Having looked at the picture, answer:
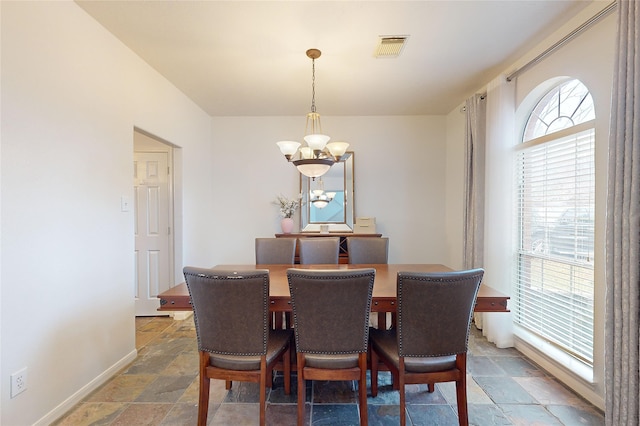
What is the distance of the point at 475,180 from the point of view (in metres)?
3.04

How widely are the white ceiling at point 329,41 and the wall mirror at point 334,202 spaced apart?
41.8 inches

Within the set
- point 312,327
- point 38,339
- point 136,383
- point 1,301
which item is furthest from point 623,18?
point 136,383

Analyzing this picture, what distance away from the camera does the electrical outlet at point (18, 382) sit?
152 centimetres

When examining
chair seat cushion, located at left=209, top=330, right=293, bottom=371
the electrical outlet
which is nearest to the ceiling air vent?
chair seat cushion, located at left=209, top=330, right=293, bottom=371

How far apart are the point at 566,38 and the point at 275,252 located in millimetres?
2842

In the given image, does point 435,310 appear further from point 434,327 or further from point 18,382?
point 18,382

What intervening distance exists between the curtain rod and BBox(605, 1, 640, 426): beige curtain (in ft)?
0.81

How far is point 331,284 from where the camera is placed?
1438 mm

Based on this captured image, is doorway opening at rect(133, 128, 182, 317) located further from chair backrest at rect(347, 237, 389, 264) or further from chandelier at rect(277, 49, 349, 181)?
chair backrest at rect(347, 237, 389, 264)

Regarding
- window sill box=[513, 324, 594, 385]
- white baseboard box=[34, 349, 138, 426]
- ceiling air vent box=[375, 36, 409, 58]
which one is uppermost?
ceiling air vent box=[375, 36, 409, 58]

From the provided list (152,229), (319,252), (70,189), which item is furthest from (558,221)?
(152,229)

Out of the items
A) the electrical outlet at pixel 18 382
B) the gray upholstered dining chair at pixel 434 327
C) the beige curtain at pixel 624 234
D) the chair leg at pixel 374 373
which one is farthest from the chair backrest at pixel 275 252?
the beige curtain at pixel 624 234

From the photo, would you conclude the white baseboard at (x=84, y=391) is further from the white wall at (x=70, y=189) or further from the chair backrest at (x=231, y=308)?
the chair backrest at (x=231, y=308)

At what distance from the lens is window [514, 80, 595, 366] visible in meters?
2.03
